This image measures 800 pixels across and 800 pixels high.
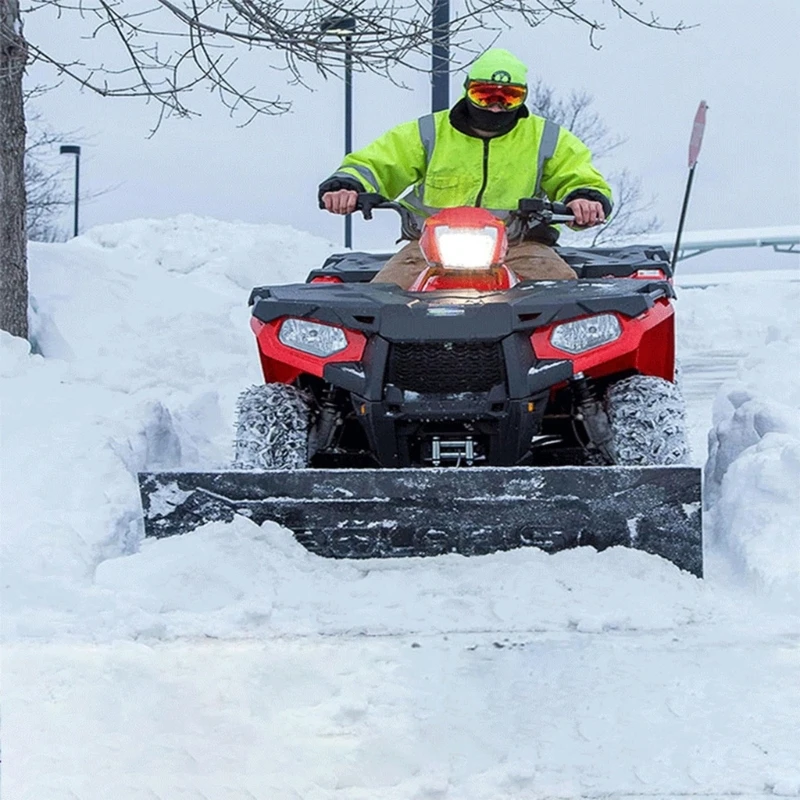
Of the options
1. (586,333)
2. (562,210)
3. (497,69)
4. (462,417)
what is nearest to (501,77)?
(497,69)

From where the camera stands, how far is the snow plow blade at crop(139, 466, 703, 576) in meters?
4.14

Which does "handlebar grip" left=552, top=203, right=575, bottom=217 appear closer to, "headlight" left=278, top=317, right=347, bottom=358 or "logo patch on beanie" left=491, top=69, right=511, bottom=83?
"logo patch on beanie" left=491, top=69, right=511, bottom=83

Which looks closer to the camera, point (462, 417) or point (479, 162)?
point (462, 417)

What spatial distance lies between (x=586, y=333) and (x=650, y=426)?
0.42 meters

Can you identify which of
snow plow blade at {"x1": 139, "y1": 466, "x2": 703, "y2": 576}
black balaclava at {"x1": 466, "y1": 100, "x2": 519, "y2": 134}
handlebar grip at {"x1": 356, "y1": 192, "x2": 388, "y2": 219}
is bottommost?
snow plow blade at {"x1": 139, "y1": 466, "x2": 703, "y2": 576}

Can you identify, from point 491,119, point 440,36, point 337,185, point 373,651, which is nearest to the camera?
point 373,651

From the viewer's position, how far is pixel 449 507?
4.22m

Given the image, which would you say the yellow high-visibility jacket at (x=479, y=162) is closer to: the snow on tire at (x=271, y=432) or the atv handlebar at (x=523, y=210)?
the atv handlebar at (x=523, y=210)

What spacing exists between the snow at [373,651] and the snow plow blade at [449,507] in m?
0.08

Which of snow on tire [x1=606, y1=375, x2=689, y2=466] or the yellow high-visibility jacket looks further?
the yellow high-visibility jacket

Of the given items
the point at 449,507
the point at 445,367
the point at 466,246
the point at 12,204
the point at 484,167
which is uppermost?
the point at 12,204

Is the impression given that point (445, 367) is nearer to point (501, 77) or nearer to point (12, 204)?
point (501, 77)

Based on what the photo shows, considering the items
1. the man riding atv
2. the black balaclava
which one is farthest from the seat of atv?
the black balaclava

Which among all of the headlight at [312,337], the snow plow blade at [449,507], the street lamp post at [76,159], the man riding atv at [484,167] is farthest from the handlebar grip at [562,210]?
the street lamp post at [76,159]
